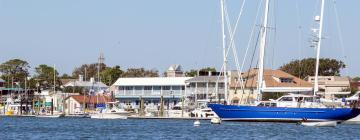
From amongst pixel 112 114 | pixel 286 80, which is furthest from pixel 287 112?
pixel 286 80

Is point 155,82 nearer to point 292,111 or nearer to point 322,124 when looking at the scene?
point 292,111

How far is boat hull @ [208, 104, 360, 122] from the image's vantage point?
107625mm

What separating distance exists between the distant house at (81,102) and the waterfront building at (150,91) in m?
4.38

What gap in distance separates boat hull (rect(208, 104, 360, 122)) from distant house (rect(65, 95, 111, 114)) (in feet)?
243

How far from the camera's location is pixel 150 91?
7347 inches

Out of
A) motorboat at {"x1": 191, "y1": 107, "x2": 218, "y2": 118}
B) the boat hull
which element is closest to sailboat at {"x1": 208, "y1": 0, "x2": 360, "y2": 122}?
the boat hull

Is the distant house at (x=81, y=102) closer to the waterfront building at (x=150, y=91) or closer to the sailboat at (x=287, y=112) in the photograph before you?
the waterfront building at (x=150, y=91)

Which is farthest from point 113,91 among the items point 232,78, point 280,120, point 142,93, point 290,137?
point 290,137

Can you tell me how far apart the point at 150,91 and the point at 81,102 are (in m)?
13.4

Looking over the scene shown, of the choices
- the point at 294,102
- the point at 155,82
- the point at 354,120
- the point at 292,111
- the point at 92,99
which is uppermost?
the point at 155,82

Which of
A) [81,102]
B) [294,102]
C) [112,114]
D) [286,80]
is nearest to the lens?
[294,102]

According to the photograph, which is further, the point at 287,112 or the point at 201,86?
the point at 201,86

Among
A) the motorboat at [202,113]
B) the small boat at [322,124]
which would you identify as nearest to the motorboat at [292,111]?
the small boat at [322,124]

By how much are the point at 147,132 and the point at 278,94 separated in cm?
5389
